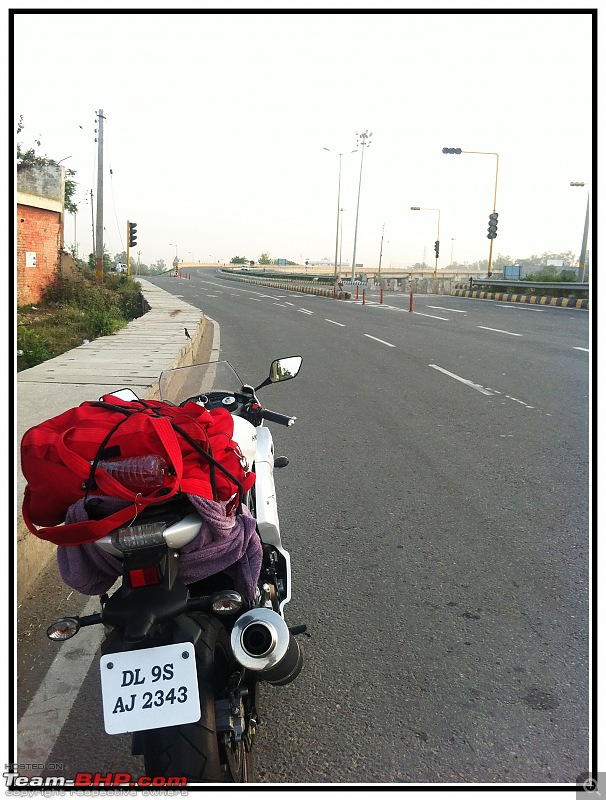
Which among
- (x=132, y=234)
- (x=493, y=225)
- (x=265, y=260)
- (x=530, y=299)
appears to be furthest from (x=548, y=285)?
(x=265, y=260)

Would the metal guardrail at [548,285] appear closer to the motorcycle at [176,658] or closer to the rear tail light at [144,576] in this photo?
the motorcycle at [176,658]

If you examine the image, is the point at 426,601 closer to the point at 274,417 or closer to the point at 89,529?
the point at 274,417

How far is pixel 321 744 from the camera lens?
7.73 ft

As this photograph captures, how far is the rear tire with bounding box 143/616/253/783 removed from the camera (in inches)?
70.6

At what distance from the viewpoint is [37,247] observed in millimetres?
21250

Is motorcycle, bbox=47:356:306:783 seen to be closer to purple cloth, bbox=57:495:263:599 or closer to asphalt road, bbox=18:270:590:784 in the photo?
purple cloth, bbox=57:495:263:599

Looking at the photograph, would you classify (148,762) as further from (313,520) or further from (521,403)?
(521,403)

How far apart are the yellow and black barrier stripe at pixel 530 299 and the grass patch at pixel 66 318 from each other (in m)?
16.5

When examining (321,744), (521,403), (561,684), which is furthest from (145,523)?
(521,403)

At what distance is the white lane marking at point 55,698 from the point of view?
7.80 ft

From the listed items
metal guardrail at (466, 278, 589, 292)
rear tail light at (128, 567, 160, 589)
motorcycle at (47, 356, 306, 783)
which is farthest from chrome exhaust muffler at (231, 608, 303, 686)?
metal guardrail at (466, 278, 589, 292)

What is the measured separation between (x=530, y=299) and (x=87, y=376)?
80.5 feet

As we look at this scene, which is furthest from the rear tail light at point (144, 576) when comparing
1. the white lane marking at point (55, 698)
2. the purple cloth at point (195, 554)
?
the white lane marking at point (55, 698)

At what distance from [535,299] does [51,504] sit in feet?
95.8
